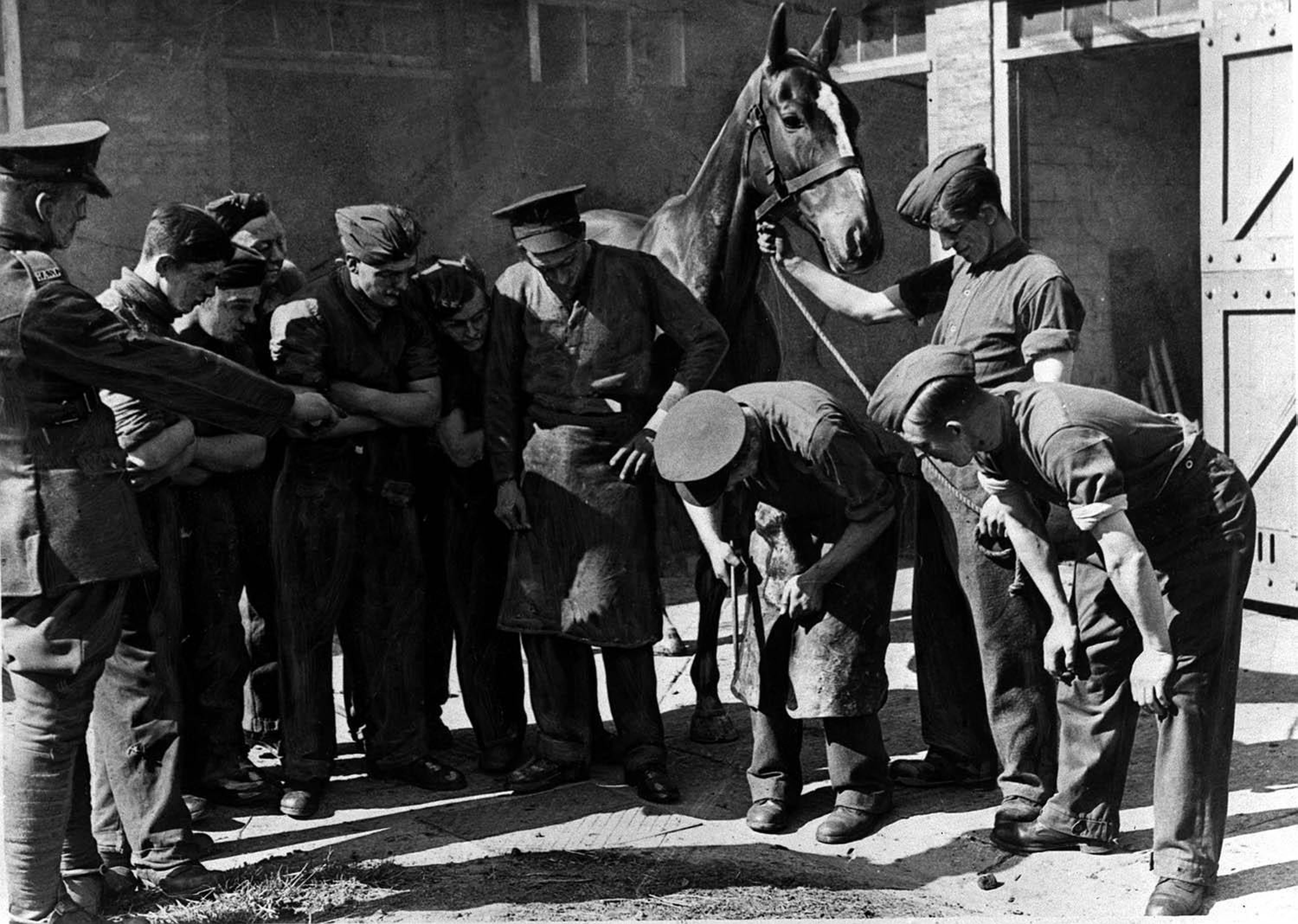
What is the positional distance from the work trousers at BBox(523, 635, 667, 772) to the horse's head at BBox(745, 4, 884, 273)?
1.61 m

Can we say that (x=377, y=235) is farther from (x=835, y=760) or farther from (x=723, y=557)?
(x=835, y=760)

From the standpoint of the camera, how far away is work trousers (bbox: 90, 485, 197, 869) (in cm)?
492

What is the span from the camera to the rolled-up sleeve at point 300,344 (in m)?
5.57

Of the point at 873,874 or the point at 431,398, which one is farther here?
the point at 431,398

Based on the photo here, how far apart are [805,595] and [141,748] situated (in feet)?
6.84

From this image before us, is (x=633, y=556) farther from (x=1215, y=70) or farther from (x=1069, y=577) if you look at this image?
(x=1215, y=70)

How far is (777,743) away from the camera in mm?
5398

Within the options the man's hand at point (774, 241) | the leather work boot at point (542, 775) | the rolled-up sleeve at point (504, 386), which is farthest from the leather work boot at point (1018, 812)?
the man's hand at point (774, 241)

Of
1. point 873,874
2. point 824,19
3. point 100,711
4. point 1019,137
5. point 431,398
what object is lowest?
point 873,874

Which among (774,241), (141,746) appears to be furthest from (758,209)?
(141,746)

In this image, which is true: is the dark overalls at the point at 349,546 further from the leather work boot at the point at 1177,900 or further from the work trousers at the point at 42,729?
the leather work boot at the point at 1177,900

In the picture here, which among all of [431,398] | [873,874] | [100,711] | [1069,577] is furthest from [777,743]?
[1069,577]

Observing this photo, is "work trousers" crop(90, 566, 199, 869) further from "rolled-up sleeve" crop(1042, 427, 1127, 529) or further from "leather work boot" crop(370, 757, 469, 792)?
"rolled-up sleeve" crop(1042, 427, 1127, 529)

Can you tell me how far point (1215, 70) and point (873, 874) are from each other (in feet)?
15.9
